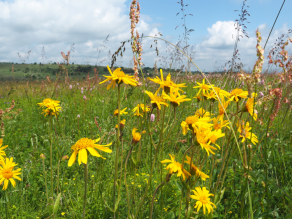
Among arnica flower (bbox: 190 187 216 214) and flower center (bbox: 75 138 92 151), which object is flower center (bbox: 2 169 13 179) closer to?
flower center (bbox: 75 138 92 151)

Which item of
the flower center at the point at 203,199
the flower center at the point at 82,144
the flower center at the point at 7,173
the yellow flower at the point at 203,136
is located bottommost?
the flower center at the point at 203,199

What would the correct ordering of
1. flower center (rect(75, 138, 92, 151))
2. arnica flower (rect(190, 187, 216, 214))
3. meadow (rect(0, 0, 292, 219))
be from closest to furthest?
flower center (rect(75, 138, 92, 151))
meadow (rect(0, 0, 292, 219))
arnica flower (rect(190, 187, 216, 214))

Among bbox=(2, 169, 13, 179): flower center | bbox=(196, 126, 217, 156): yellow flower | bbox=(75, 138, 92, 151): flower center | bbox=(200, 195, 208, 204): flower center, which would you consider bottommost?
bbox=(200, 195, 208, 204): flower center

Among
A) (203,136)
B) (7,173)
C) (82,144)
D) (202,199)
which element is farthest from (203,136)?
(7,173)

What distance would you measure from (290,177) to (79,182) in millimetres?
2236

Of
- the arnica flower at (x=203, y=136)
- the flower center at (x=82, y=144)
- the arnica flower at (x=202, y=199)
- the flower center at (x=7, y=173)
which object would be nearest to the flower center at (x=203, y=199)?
the arnica flower at (x=202, y=199)

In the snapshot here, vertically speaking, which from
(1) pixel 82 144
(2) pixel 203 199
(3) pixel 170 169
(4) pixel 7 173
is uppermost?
(1) pixel 82 144

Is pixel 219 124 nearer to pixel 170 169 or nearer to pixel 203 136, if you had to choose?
pixel 203 136

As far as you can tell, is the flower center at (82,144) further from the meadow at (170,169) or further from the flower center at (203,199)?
the flower center at (203,199)

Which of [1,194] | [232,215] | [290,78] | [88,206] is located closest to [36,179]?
[1,194]

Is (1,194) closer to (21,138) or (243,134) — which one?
(21,138)

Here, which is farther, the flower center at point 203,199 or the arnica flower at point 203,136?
the flower center at point 203,199

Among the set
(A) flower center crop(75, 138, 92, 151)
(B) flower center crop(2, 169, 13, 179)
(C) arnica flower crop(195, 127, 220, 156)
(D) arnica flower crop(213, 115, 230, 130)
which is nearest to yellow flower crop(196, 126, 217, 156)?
(C) arnica flower crop(195, 127, 220, 156)

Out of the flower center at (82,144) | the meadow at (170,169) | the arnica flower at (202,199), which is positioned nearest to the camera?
the flower center at (82,144)
